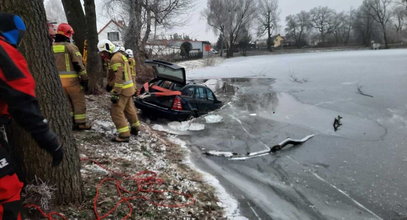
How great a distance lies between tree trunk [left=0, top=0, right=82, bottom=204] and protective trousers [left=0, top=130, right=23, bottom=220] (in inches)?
26.6

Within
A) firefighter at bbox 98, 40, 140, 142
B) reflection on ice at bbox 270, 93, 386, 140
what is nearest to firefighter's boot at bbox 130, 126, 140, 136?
firefighter at bbox 98, 40, 140, 142

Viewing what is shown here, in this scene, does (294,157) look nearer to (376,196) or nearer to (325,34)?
(376,196)

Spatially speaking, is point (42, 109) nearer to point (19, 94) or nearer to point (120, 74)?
point (19, 94)

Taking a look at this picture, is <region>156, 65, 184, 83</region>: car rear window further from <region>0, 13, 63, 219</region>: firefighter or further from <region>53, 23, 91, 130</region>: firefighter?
<region>0, 13, 63, 219</region>: firefighter

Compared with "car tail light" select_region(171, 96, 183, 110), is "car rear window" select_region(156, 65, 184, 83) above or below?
above

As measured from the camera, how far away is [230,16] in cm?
6134

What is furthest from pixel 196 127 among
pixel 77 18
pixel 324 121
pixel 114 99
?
pixel 77 18

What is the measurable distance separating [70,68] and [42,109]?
10.5 feet

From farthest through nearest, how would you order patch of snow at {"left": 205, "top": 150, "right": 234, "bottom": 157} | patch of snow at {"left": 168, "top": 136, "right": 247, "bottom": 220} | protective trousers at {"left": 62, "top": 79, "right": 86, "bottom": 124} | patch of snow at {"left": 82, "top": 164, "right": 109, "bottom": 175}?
patch of snow at {"left": 205, "top": 150, "right": 234, "bottom": 157}
protective trousers at {"left": 62, "top": 79, "right": 86, "bottom": 124}
patch of snow at {"left": 82, "top": 164, "right": 109, "bottom": 175}
patch of snow at {"left": 168, "top": 136, "right": 247, "bottom": 220}

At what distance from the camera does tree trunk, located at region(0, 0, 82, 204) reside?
2836 mm

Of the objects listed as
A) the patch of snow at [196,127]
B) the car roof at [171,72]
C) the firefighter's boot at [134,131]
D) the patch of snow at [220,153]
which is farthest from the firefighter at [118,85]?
the patch of snow at [196,127]

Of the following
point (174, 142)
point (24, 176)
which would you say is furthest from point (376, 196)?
point (24, 176)

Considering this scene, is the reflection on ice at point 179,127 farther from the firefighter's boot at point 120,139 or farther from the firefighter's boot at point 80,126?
the firefighter's boot at point 80,126

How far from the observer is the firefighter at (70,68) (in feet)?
18.9
